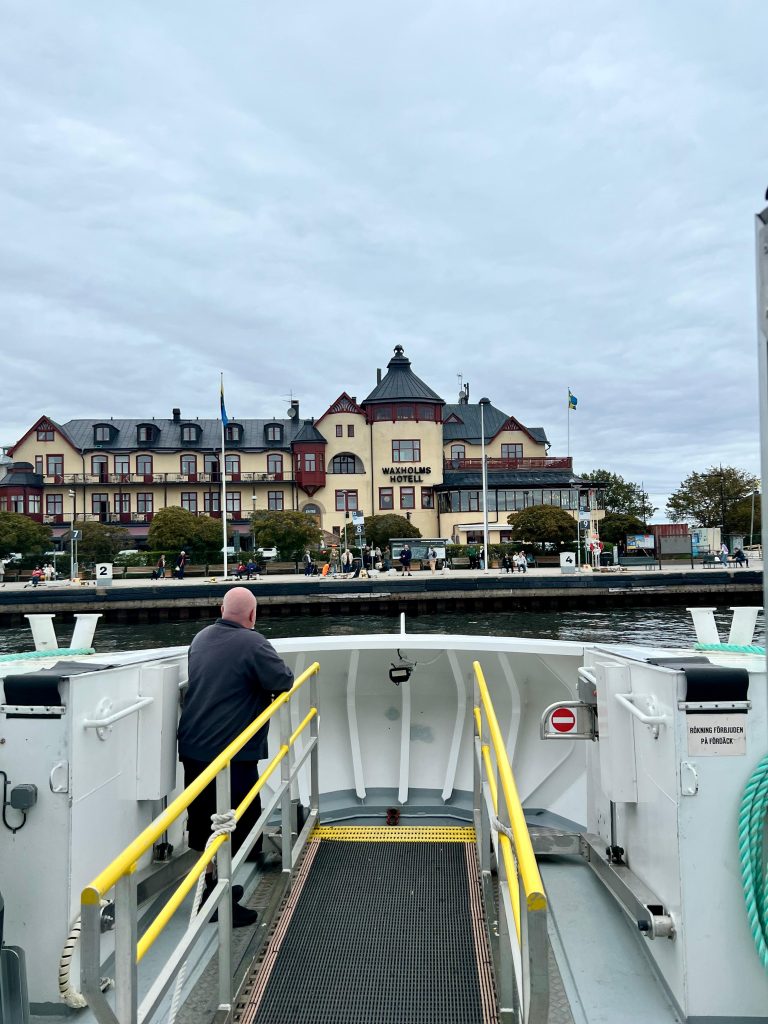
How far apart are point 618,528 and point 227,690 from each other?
213 ft

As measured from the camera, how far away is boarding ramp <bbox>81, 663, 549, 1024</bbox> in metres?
2.06

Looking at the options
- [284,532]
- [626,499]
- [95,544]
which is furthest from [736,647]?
[626,499]

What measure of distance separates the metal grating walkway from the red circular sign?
0.96m

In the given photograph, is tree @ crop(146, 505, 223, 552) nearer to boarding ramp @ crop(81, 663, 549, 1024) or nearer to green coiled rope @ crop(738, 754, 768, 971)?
boarding ramp @ crop(81, 663, 549, 1024)

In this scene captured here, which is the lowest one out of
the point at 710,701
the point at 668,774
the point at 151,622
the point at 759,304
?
the point at 151,622

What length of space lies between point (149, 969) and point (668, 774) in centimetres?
244

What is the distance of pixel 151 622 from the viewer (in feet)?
110

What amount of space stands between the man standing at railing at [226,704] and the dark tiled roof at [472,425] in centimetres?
6285

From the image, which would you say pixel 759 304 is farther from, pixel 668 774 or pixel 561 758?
pixel 561 758

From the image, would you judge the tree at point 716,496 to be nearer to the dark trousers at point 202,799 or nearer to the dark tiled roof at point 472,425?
the dark tiled roof at point 472,425

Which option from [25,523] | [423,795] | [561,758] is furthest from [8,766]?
[25,523]

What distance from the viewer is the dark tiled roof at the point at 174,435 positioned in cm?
6366

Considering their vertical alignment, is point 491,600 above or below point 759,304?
below

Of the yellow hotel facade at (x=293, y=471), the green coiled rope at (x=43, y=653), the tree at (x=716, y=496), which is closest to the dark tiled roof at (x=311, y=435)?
the yellow hotel facade at (x=293, y=471)
